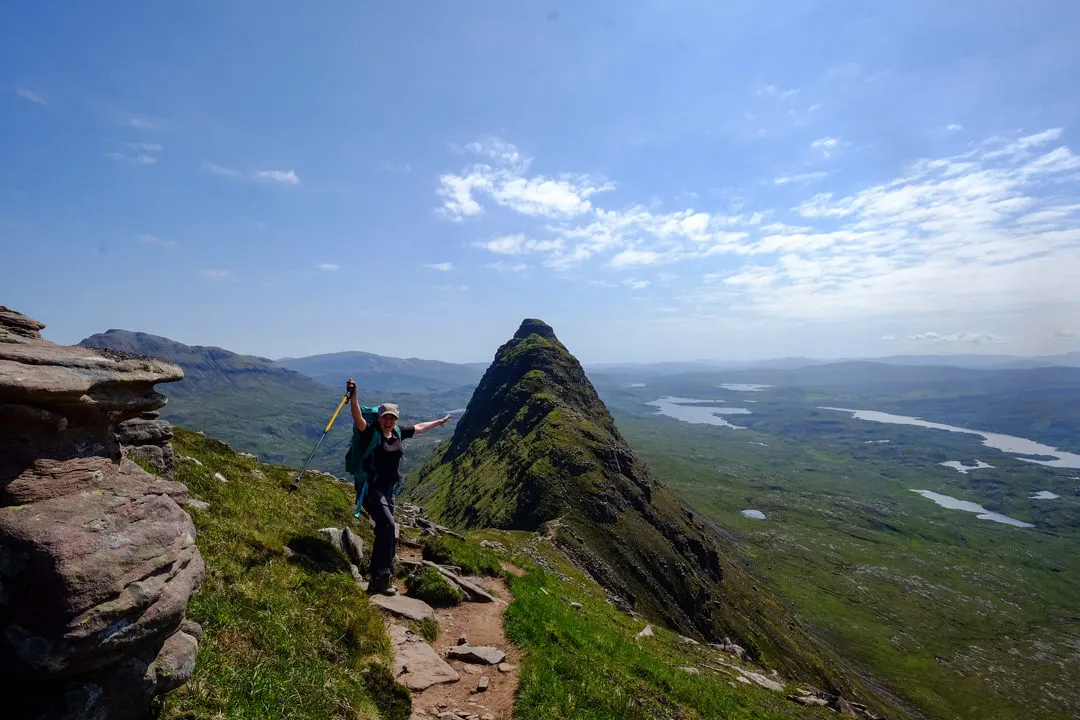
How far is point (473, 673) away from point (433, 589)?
4108 millimetres

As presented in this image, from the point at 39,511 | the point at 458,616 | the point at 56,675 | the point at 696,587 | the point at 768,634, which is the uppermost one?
the point at 39,511

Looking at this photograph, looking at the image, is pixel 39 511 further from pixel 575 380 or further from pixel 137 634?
pixel 575 380

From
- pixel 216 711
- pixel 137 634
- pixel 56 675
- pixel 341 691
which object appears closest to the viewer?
pixel 56 675

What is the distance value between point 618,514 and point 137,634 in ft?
273

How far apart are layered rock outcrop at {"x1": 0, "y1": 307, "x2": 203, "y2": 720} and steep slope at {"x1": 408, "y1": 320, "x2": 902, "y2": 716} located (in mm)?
41927

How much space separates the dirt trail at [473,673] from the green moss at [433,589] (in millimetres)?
269

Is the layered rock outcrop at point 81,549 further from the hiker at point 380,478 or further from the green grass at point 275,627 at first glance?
the hiker at point 380,478

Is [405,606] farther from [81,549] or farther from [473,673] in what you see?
[81,549]

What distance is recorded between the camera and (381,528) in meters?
15.5

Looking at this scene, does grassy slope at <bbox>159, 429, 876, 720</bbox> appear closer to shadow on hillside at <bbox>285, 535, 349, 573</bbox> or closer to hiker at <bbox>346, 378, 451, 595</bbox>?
shadow on hillside at <bbox>285, 535, 349, 573</bbox>

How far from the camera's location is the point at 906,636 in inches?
6909

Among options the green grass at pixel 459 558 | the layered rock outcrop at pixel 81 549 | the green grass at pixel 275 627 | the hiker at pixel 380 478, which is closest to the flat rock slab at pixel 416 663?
the green grass at pixel 275 627

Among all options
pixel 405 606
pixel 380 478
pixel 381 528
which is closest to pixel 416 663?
pixel 405 606

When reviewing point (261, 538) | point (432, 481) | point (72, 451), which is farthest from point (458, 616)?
point (432, 481)
